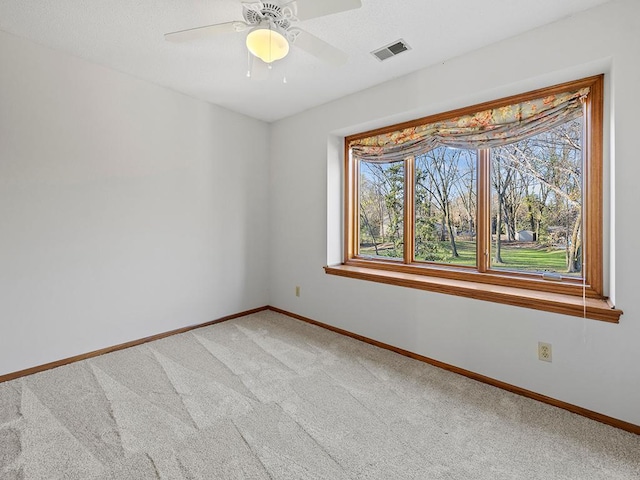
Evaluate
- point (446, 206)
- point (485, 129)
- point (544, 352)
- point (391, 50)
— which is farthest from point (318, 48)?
point (544, 352)

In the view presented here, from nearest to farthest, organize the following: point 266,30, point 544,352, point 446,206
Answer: point 266,30
point 544,352
point 446,206

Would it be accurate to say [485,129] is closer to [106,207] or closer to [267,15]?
[267,15]

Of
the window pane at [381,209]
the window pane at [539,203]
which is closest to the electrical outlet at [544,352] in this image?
the window pane at [539,203]

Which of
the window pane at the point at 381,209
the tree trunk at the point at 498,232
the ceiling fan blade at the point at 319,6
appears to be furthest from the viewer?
the window pane at the point at 381,209

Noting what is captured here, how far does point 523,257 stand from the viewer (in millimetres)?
2389

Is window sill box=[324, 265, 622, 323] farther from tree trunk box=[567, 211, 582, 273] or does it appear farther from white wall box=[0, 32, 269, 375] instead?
white wall box=[0, 32, 269, 375]

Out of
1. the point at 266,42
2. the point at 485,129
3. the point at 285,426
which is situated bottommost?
the point at 285,426

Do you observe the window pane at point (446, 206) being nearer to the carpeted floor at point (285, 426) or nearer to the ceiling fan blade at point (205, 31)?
the carpeted floor at point (285, 426)

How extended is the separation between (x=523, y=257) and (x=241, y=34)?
2.64m

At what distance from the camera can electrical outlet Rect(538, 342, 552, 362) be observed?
6.54ft

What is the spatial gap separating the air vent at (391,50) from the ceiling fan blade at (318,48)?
541mm

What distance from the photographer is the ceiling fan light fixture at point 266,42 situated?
1.72 meters

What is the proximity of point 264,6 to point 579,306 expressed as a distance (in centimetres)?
253

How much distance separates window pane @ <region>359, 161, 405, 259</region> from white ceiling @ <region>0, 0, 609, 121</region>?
87 centimetres
